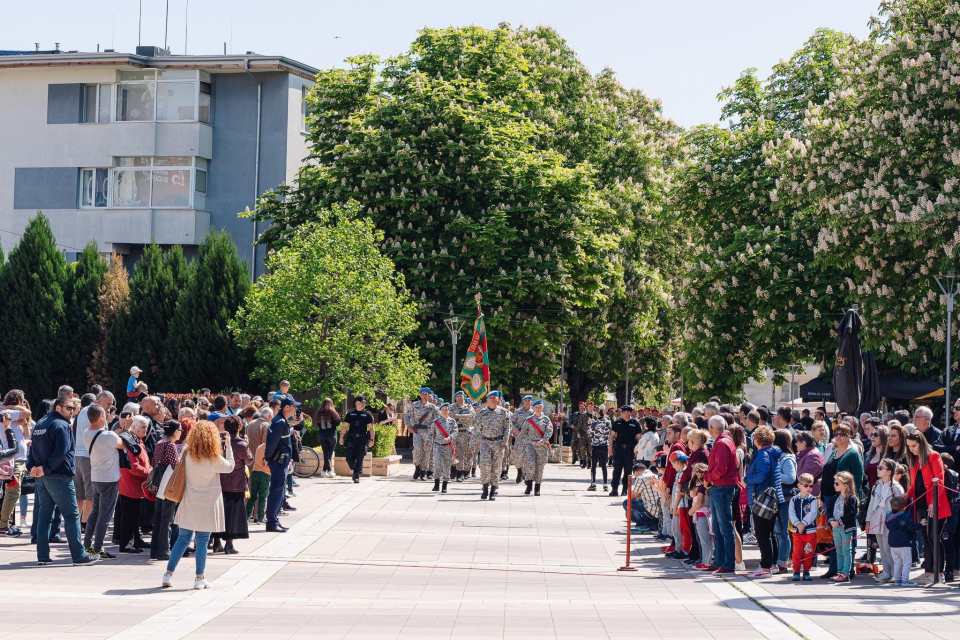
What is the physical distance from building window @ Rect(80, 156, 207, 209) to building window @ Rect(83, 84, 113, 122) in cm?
191

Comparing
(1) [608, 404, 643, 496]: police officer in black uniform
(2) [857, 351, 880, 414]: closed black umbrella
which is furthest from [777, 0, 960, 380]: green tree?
(1) [608, 404, 643, 496]: police officer in black uniform

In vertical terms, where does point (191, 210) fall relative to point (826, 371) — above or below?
above

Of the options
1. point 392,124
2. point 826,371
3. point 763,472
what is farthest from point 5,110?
point 763,472

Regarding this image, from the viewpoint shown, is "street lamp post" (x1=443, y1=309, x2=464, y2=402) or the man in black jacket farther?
"street lamp post" (x1=443, y1=309, x2=464, y2=402)

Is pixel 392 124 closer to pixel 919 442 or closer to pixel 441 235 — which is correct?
pixel 441 235

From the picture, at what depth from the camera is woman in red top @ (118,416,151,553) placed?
46.0ft

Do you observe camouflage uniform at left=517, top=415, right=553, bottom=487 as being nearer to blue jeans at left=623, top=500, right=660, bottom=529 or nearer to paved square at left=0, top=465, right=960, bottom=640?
blue jeans at left=623, top=500, right=660, bottom=529

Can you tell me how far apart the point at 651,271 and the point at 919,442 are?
32.6m

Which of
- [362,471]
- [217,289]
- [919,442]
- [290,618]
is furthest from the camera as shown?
[217,289]

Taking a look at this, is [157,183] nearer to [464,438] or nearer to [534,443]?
[464,438]

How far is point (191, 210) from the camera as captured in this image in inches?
1801

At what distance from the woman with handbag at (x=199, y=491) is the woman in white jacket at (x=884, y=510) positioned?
7.35 m

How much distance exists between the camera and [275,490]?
16984mm

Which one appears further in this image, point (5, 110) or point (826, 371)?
point (5, 110)
